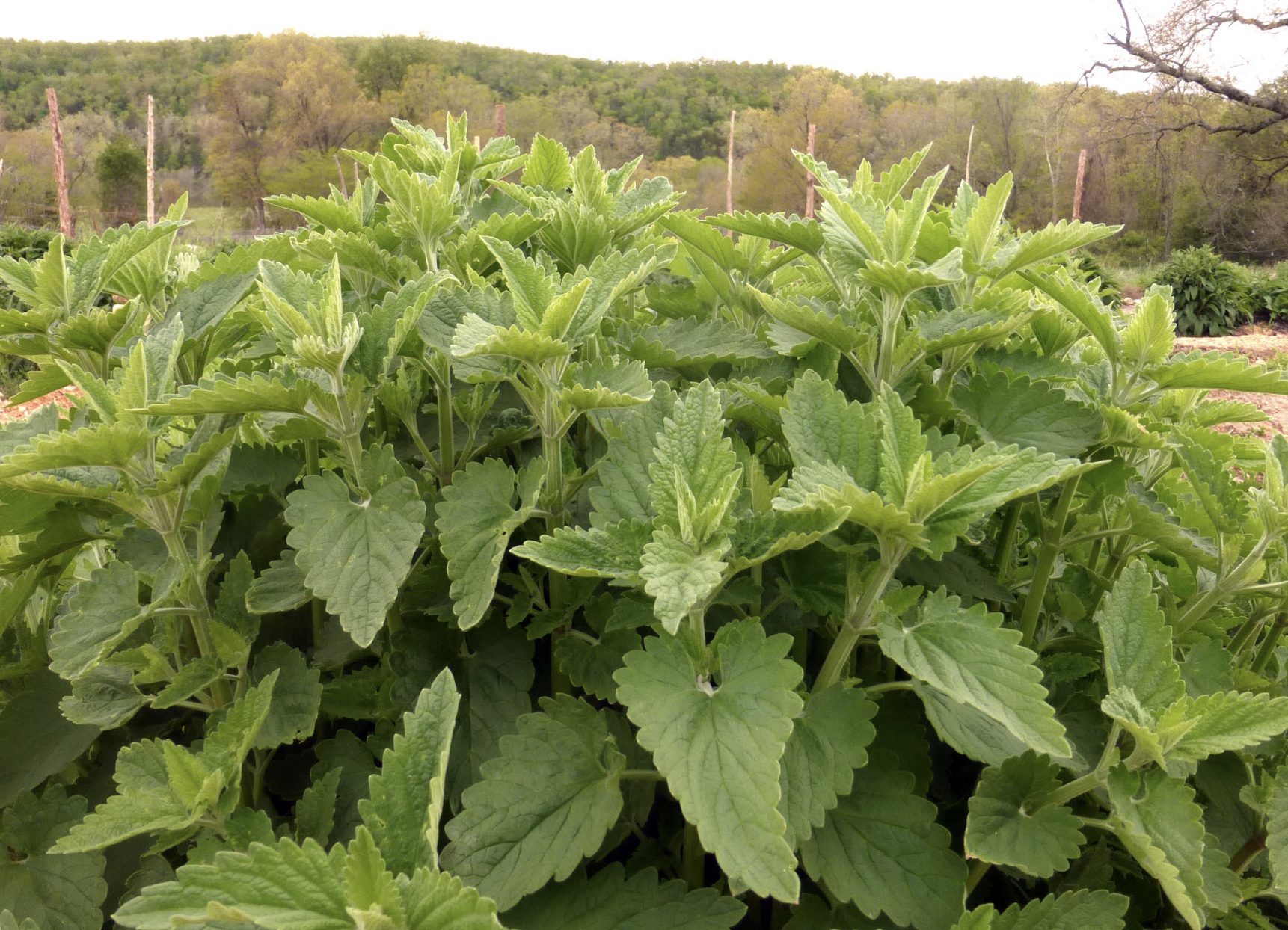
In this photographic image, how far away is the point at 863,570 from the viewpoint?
36.0 inches

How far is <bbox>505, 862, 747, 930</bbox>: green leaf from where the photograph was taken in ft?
2.81

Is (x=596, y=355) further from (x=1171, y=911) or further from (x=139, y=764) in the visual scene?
(x=1171, y=911)

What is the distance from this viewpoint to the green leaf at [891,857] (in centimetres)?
86

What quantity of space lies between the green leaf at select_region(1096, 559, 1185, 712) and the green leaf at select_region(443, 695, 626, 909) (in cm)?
57

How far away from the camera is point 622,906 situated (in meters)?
0.88

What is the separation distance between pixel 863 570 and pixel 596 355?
1.59ft

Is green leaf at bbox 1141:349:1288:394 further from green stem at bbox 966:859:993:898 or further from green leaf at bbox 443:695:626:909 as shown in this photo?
green leaf at bbox 443:695:626:909

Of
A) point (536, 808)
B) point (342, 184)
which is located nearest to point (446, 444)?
point (536, 808)

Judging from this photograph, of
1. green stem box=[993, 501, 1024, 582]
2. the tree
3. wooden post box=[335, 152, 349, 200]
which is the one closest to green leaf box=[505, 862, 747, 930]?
green stem box=[993, 501, 1024, 582]

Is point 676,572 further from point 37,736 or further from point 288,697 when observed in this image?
point 37,736

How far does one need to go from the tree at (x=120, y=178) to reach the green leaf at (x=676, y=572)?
39955mm

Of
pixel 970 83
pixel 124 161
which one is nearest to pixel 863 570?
pixel 124 161

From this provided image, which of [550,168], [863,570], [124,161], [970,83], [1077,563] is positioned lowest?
[1077,563]

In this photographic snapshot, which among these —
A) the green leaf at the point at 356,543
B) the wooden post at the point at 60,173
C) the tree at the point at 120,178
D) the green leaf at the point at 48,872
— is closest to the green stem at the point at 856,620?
the green leaf at the point at 356,543
